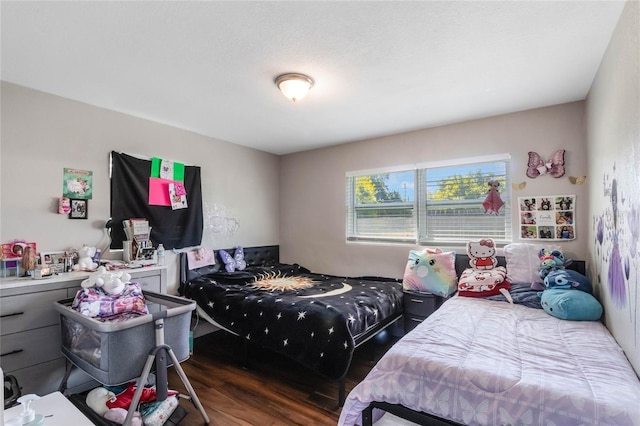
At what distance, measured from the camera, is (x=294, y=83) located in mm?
2277

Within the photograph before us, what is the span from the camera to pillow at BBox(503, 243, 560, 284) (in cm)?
276

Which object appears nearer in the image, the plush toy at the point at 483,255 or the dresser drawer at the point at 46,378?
the dresser drawer at the point at 46,378

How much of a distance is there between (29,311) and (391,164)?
139 inches

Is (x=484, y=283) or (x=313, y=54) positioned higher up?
(x=313, y=54)

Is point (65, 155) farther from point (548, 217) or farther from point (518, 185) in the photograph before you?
point (548, 217)

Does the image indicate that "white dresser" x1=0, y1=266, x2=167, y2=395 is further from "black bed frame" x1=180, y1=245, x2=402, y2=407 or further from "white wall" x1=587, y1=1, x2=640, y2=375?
"white wall" x1=587, y1=1, x2=640, y2=375

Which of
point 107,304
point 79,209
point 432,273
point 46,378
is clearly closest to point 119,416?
point 107,304

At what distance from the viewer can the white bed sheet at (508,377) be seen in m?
1.21

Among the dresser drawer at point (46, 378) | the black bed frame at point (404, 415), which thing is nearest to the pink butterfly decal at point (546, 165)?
the black bed frame at point (404, 415)

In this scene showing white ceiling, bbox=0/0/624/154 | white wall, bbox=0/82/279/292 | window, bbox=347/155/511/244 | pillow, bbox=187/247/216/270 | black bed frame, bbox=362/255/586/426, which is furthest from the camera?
pillow, bbox=187/247/216/270

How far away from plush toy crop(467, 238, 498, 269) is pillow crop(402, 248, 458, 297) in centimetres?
21

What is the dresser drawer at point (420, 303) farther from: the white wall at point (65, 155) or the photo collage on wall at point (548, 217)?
the white wall at point (65, 155)

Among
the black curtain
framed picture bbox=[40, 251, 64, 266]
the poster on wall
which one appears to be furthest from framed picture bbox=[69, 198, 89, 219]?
framed picture bbox=[40, 251, 64, 266]

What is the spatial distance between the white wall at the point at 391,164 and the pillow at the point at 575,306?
0.80 meters
